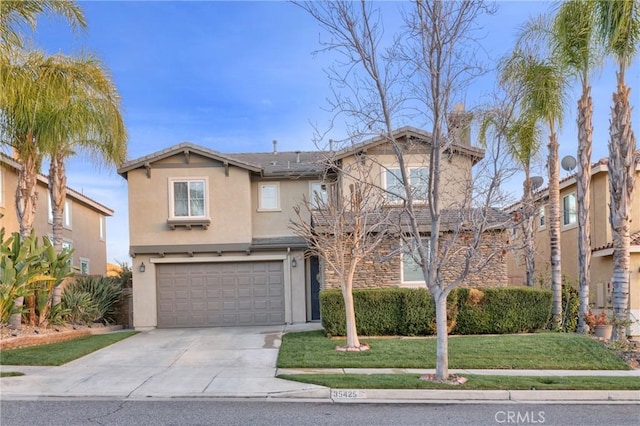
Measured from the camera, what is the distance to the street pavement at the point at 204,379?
855cm

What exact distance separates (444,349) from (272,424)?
3.72 meters

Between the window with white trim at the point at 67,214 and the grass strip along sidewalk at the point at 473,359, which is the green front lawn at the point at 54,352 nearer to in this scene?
the grass strip along sidewalk at the point at 473,359

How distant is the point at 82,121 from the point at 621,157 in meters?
14.4

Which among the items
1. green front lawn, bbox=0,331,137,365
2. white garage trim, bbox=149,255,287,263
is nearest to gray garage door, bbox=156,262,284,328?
white garage trim, bbox=149,255,287,263

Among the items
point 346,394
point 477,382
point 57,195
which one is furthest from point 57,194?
point 477,382

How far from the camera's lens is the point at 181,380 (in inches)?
378

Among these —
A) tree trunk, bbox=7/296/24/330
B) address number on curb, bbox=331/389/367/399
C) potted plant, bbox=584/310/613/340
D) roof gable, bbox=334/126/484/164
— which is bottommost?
potted plant, bbox=584/310/613/340

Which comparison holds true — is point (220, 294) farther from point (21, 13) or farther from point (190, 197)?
point (21, 13)

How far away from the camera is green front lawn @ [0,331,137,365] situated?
1109 cm

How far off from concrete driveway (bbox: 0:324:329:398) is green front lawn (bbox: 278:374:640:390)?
1.38ft

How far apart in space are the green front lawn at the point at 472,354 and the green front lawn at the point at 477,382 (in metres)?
1.13

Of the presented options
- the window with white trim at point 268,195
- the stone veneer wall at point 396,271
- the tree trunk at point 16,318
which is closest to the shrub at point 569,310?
the stone veneer wall at point 396,271

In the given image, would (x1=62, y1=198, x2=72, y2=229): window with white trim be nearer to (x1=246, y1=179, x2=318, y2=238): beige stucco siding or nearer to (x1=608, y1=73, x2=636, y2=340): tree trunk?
(x1=246, y1=179, x2=318, y2=238): beige stucco siding

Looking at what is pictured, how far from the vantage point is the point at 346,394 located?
28.1 feet
